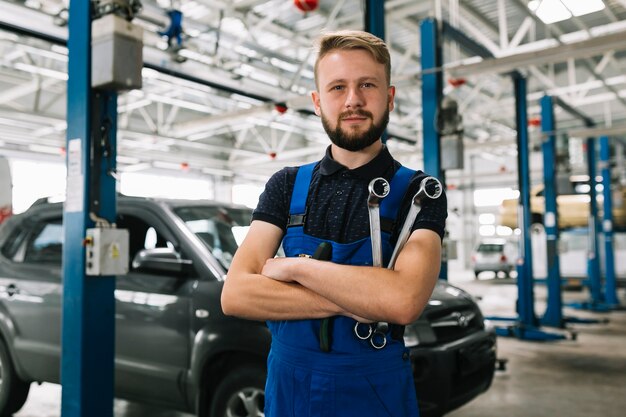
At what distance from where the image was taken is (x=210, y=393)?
10.2ft

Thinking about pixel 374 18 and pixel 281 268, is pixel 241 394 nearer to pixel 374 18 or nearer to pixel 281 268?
pixel 281 268

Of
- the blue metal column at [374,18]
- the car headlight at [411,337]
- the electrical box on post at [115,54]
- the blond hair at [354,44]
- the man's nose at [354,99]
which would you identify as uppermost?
the blue metal column at [374,18]

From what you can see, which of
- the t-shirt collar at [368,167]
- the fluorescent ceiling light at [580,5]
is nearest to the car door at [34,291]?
the t-shirt collar at [368,167]

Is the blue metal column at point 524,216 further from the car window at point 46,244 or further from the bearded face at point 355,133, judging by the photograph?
the bearded face at point 355,133

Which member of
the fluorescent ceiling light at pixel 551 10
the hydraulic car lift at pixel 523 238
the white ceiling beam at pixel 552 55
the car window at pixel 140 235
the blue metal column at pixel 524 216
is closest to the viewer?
the car window at pixel 140 235

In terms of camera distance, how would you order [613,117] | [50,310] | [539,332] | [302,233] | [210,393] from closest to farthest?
1. [302,233]
2. [210,393]
3. [50,310]
4. [539,332]
5. [613,117]

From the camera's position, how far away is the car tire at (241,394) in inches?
113

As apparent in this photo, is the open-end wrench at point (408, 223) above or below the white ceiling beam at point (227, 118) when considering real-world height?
below

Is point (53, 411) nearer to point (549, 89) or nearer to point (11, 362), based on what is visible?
point (11, 362)

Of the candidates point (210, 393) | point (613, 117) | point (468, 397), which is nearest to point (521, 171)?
point (468, 397)

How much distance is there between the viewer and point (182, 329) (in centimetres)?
312

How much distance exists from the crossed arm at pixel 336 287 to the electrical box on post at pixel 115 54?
1633mm

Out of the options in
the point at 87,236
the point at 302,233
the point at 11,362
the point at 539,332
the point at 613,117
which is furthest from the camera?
the point at 613,117

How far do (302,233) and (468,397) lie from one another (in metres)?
2.16
